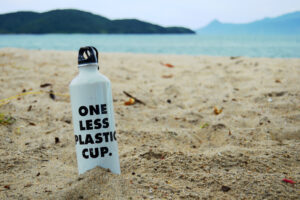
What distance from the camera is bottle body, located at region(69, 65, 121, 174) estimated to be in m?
1.42

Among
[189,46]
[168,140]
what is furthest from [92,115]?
[189,46]

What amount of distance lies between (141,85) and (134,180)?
9.24 feet

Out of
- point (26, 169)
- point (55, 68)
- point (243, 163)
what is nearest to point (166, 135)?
point (243, 163)

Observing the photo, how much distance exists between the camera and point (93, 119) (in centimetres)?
143

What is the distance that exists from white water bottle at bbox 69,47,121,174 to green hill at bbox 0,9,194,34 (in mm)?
65236

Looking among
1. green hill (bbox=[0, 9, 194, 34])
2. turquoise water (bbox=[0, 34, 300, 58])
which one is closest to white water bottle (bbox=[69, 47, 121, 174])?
turquoise water (bbox=[0, 34, 300, 58])

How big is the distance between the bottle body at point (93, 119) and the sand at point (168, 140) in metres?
0.09

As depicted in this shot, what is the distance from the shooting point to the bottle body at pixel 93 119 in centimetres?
142

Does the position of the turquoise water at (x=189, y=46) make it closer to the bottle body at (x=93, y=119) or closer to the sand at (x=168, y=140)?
the sand at (x=168, y=140)

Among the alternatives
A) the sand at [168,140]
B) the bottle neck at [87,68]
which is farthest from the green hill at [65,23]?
the bottle neck at [87,68]

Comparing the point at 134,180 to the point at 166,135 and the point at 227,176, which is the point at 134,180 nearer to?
the point at 227,176

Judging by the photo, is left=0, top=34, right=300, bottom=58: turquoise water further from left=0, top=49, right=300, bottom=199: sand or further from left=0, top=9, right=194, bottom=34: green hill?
left=0, top=9, right=194, bottom=34: green hill

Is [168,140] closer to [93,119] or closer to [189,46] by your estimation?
[93,119]

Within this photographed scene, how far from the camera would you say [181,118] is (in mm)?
2836
